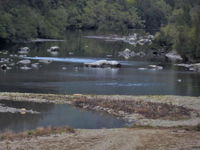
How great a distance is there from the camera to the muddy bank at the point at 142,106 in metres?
36.9

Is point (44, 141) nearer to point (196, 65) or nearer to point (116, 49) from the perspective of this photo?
point (196, 65)

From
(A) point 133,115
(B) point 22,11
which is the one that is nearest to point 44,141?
(A) point 133,115

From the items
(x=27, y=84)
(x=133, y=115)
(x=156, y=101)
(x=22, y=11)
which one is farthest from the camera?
(x=22, y=11)

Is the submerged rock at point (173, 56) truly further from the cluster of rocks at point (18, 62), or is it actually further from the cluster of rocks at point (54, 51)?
the cluster of rocks at point (18, 62)

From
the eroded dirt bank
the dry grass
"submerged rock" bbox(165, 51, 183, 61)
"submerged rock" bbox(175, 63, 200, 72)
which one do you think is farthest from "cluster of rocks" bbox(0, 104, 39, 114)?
"submerged rock" bbox(165, 51, 183, 61)

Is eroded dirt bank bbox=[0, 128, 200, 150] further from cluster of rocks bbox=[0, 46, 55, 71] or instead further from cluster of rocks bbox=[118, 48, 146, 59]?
cluster of rocks bbox=[118, 48, 146, 59]

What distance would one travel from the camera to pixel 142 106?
4222 centimetres

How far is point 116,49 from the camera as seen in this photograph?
11462cm

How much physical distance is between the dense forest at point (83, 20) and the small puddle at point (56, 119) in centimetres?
5035

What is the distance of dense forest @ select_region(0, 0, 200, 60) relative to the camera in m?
94.0

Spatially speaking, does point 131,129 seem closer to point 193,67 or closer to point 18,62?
point 193,67

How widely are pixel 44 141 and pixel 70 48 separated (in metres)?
87.2

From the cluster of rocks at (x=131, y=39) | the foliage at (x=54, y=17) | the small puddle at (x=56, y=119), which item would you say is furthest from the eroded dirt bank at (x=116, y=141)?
the cluster of rocks at (x=131, y=39)

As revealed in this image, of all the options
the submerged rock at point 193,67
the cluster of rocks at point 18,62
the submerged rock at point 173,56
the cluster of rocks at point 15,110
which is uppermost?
the submerged rock at point 173,56
